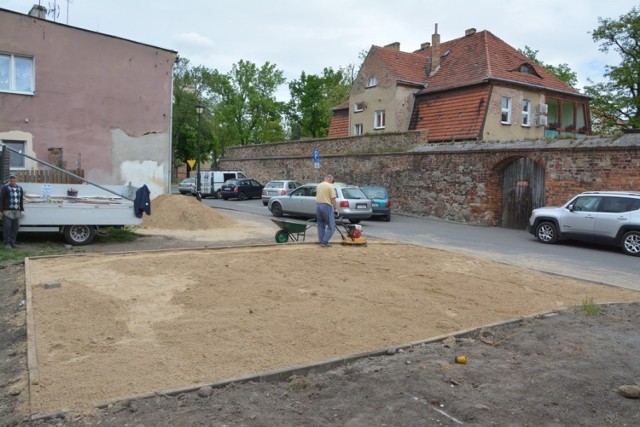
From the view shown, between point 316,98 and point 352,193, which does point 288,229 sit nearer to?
point 352,193

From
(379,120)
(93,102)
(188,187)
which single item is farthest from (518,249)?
(188,187)

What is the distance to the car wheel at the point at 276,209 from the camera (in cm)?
2395

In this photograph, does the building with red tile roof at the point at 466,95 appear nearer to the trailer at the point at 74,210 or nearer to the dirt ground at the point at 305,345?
the trailer at the point at 74,210

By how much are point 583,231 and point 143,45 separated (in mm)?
15853

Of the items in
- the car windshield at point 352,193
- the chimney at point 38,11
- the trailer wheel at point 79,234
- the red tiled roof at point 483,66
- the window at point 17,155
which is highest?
the red tiled roof at point 483,66

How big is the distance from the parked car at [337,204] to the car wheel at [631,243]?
9.03m

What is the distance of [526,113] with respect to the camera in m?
31.2

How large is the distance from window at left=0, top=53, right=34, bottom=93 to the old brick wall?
54.6 ft

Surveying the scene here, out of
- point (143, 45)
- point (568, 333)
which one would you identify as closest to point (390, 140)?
point (143, 45)

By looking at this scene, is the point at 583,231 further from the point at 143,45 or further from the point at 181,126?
the point at 181,126

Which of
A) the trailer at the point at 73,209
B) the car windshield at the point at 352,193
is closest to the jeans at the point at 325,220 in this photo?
the trailer at the point at 73,209

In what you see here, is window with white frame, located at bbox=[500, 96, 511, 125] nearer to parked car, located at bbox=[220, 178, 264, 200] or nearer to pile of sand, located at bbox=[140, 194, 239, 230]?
parked car, located at bbox=[220, 178, 264, 200]

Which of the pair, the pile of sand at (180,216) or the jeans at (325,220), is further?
the pile of sand at (180,216)

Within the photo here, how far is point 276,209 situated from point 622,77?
2443 centimetres
